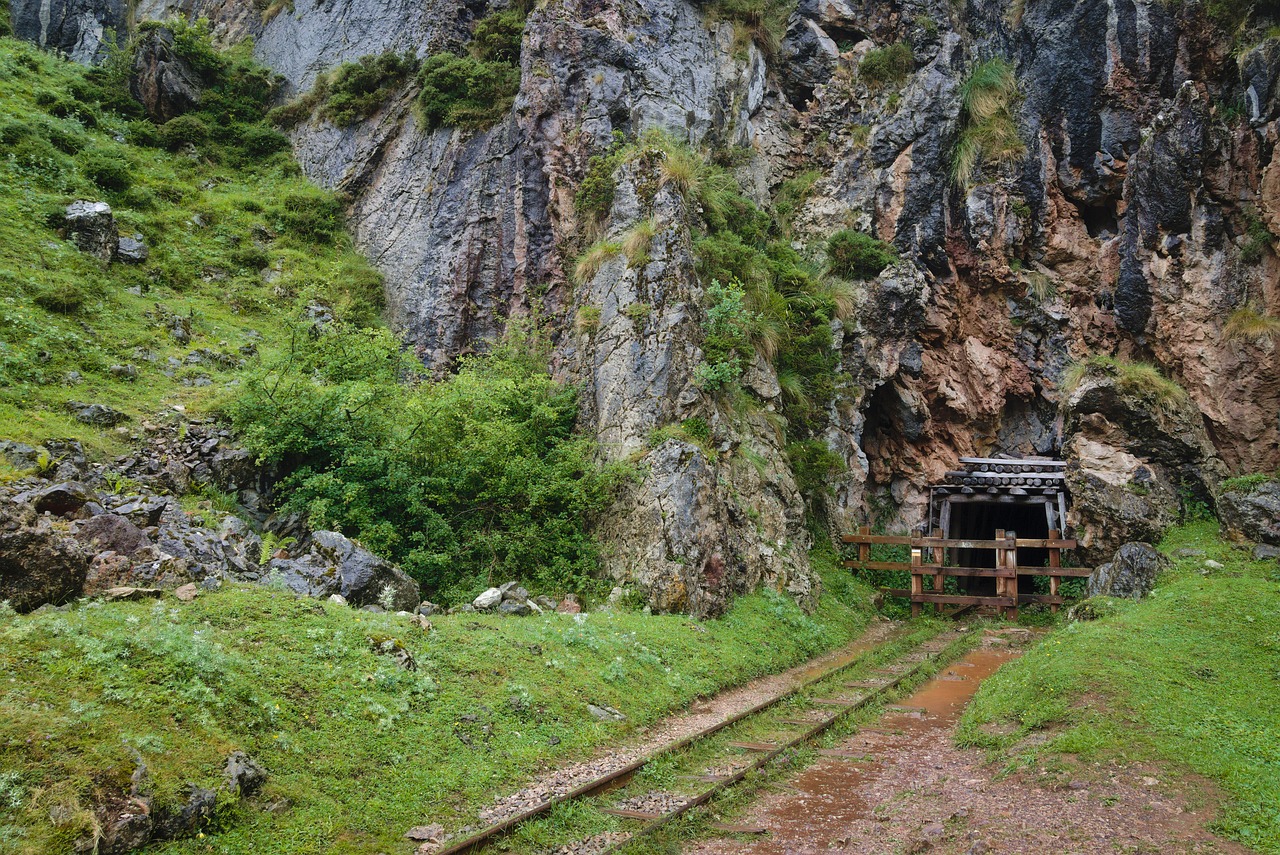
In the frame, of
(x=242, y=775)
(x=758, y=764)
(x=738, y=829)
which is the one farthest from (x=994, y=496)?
(x=242, y=775)

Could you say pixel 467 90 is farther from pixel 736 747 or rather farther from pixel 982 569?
pixel 736 747

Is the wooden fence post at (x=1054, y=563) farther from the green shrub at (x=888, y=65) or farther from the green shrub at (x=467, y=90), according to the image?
the green shrub at (x=467, y=90)

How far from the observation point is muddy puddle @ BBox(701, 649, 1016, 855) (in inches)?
285

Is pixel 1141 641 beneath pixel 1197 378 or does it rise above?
beneath

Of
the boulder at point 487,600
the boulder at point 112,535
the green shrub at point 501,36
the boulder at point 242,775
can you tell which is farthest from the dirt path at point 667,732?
the green shrub at point 501,36

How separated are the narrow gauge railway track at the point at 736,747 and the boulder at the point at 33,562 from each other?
185 inches

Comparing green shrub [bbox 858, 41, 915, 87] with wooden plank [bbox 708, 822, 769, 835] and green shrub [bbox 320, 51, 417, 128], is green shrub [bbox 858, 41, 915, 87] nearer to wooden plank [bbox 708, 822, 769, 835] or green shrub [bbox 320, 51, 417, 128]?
green shrub [bbox 320, 51, 417, 128]

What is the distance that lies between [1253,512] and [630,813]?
16143mm

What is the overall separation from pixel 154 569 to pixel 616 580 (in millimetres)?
8473

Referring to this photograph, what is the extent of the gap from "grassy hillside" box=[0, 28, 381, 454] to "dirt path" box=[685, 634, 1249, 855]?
13.1 metres

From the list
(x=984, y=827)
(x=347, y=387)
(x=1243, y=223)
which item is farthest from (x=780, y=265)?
(x=984, y=827)

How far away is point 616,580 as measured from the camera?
599 inches

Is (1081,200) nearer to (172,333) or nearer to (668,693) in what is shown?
(668,693)

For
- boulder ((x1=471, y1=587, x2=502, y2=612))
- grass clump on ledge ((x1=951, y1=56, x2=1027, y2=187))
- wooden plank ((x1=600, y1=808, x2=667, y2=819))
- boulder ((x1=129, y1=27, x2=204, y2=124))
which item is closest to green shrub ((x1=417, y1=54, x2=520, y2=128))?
boulder ((x1=129, y1=27, x2=204, y2=124))
